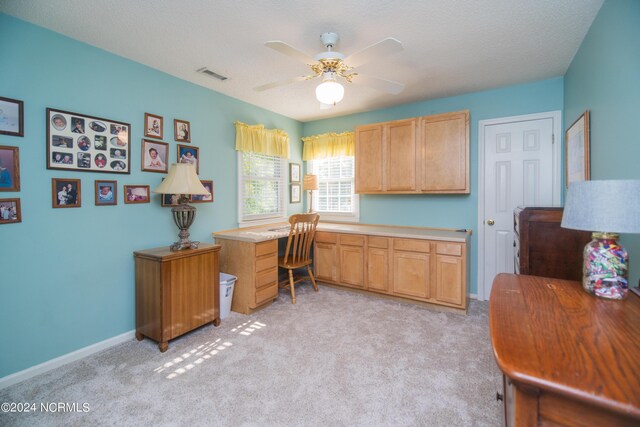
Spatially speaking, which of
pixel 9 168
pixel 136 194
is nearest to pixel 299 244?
pixel 136 194

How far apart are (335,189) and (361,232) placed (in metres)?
1.19

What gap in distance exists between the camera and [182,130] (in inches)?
117

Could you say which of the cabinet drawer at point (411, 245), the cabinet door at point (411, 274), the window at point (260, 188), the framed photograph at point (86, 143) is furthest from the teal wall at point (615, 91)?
the framed photograph at point (86, 143)

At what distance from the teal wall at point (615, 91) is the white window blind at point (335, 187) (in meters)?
2.67

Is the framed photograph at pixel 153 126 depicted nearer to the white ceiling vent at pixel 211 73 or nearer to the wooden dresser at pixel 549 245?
the white ceiling vent at pixel 211 73

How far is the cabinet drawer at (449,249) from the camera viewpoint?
299 centimetres

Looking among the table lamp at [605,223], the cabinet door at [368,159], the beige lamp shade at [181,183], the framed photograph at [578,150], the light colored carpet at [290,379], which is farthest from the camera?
the cabinet door at [368,159]

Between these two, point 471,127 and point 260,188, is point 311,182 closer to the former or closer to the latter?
point 260,188

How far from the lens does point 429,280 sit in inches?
124

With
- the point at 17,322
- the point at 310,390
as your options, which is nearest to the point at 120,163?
the point at 17,322

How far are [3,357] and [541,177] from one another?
4.81 metres

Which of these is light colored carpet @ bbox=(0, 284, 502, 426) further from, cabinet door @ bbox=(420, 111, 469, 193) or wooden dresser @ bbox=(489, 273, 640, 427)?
cabinet door @ bbox=(420, 111, 469, 193)

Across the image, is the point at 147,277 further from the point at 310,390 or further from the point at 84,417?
the point at 310,390

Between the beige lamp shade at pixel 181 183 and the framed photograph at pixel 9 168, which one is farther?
the beige lamp shade at pixel 181 183
